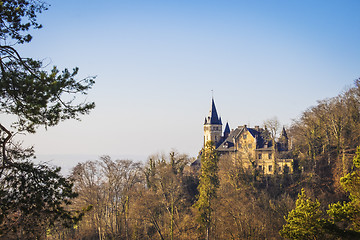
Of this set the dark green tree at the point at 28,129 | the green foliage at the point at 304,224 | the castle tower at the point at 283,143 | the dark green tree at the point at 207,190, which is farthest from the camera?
the castle tower at the point at 283,143

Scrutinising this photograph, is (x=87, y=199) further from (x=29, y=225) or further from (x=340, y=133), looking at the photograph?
(x=340, y=133)

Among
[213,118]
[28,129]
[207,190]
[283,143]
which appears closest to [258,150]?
[283,143]

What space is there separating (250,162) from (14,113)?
43212mm

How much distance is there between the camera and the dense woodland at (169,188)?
1171 centimetres

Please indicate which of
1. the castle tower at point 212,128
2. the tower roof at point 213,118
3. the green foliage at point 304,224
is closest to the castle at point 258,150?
the castle tower at point 212,128

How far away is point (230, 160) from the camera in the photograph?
163 feet

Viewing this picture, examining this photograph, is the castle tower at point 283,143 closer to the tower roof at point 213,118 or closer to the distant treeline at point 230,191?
the distant treeline at point 230,191

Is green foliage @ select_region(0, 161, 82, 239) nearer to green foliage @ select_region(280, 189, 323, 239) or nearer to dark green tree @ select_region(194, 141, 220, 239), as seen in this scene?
green foliage @ select_region(280, 189, 323, 239)

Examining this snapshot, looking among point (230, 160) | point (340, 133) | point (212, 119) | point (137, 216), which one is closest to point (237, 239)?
point (137, 216)

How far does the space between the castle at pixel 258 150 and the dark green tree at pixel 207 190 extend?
30.7 feet

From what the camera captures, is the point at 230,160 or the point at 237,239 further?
the point at 230,160

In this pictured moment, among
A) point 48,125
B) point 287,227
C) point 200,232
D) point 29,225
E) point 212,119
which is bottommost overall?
point 200,232

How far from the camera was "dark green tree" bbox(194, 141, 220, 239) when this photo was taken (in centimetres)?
3591

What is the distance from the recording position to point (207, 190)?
37.2m
